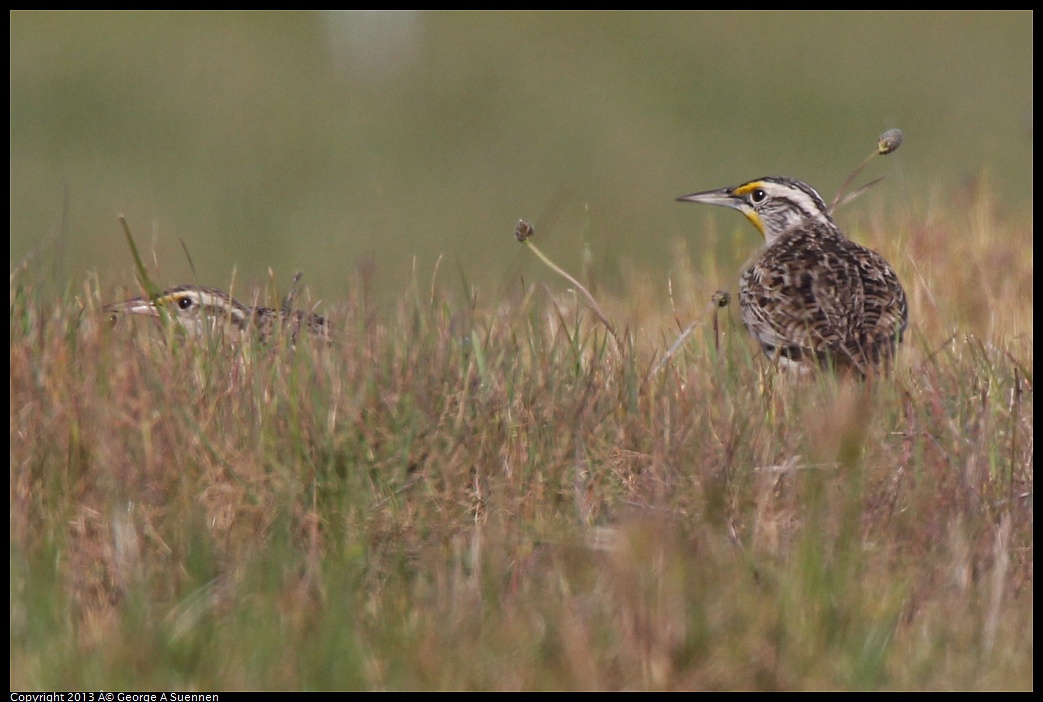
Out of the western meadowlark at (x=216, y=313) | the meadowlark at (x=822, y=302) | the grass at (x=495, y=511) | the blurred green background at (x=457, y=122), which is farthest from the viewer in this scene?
the blurred green background at (x=457, y=122)

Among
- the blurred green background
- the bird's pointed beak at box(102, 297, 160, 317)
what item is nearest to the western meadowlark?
the bird's pointed beak at box(102, 297, 160, 317)

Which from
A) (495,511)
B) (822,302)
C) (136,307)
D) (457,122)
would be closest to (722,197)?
(822,302)

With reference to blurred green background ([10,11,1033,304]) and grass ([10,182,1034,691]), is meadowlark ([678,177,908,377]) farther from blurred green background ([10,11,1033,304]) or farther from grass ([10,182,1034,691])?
blurred green background ([10,11,1033,304])

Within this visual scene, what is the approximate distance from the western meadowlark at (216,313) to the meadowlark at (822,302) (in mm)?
1671

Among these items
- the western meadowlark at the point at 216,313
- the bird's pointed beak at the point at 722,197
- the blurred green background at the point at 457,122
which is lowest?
the western meadowlark at the point at 216,313

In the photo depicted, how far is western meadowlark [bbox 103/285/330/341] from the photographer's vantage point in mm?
5168

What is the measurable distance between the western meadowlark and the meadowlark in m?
1.67

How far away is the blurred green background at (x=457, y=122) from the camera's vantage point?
59.5ft

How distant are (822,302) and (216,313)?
2345 millimetres

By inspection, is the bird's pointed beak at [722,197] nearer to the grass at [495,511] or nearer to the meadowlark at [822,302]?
the meadowlark at [822,302]

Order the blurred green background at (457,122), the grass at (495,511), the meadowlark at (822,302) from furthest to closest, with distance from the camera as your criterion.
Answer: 1. the blurred green background at (457,122)
2. the meadowlark at (822,302)
3. the grass at (495,511)

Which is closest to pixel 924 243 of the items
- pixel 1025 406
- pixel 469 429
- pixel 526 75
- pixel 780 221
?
pixel 780 221

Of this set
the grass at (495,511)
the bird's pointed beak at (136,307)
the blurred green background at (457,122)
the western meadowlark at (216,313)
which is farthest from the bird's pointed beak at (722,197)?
the blurred green background at (457,122)

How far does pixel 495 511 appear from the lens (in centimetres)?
438
